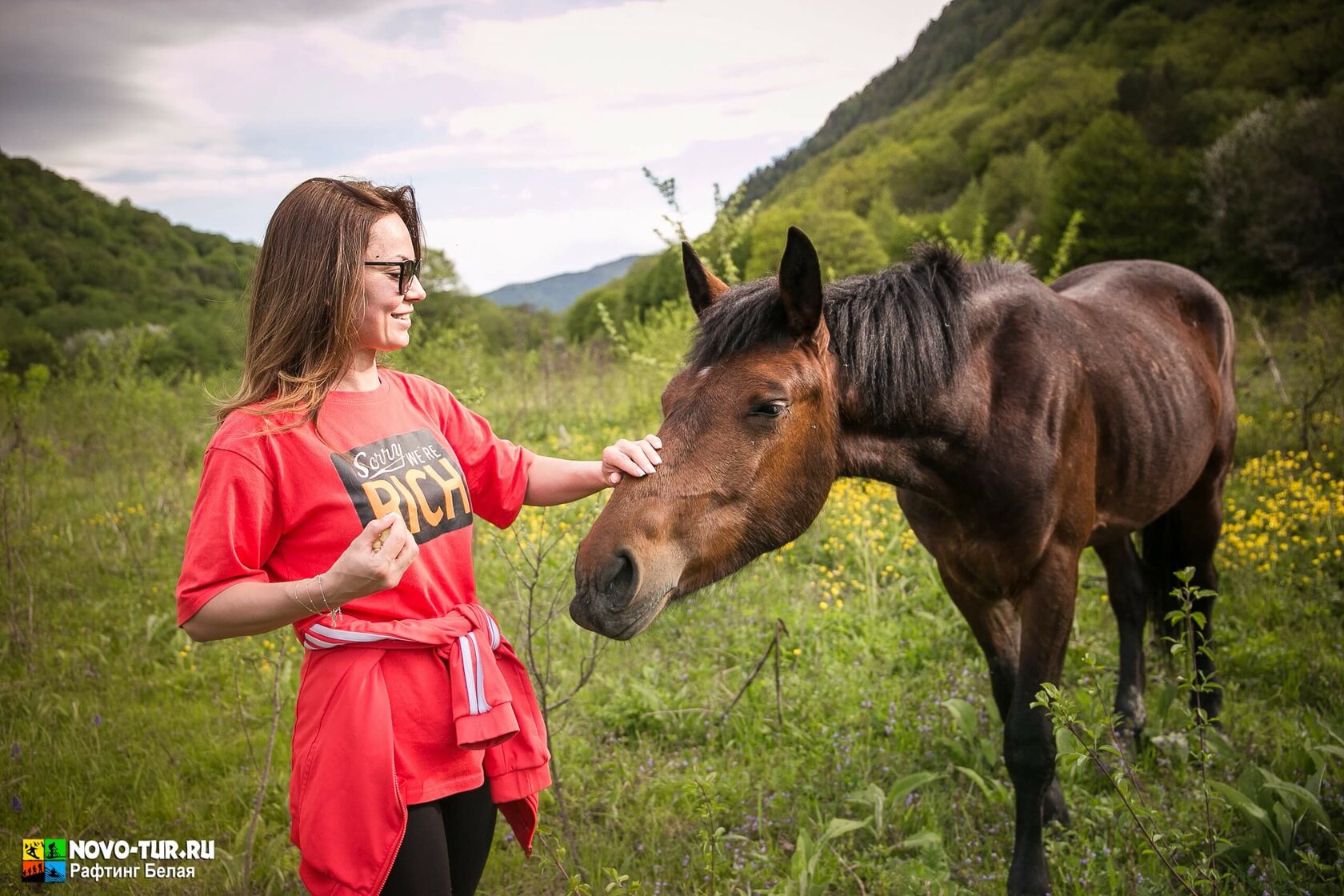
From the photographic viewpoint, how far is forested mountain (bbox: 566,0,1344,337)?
1634cm

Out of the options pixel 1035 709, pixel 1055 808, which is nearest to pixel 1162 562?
pixel 1055 808

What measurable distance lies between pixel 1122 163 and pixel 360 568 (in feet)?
83.4

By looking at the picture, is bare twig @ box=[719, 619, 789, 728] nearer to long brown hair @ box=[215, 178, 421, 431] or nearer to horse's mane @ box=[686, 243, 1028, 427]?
horse's mane @ box=[686, 243, 1028, 427]

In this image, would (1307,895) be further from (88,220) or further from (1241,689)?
(88,220)

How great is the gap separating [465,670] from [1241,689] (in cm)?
422

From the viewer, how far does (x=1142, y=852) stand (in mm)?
2576

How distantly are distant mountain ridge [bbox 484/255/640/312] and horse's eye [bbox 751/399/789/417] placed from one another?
7.89 metres

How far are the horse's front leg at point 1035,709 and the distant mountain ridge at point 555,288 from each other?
7735 millimetres

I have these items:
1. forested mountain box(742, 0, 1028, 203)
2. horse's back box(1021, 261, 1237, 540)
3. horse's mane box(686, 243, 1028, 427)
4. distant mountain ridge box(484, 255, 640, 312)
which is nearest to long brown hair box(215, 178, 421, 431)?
horse's mane box(686, 243, 1028, 427)

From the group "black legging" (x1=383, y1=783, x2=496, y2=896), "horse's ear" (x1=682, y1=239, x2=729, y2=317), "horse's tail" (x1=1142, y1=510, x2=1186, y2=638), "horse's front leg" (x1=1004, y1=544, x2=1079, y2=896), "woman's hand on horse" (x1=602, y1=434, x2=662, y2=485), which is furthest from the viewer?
"horse's tail" (x1=1142, y1=510, x2=1186, y2=638)

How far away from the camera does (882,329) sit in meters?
2.33

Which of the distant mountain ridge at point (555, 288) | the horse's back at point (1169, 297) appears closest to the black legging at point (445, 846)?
the horse's back at point (1169, 297)

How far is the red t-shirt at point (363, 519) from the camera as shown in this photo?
1509mm

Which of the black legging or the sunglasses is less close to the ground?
the sunglasses
